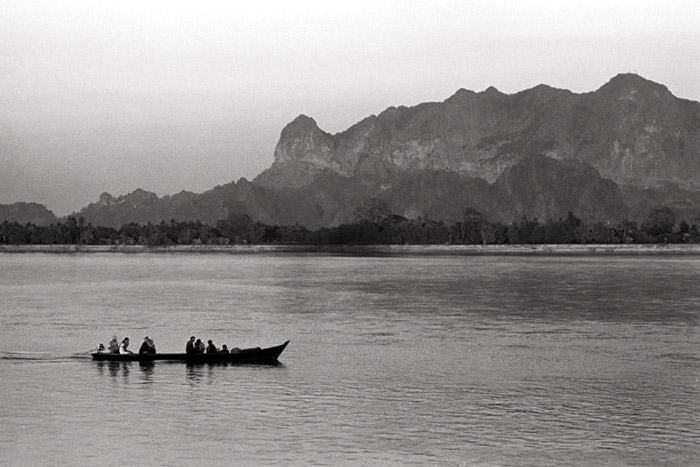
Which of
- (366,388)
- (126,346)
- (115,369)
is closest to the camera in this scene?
(366,388)

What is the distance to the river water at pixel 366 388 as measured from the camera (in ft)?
109

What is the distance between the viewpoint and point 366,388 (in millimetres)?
45531

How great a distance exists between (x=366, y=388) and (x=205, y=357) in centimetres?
1113

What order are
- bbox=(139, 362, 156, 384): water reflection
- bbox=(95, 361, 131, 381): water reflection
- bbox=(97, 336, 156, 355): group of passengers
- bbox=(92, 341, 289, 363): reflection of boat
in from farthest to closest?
bbox=(97, 336, 156, 355): group of passengers, bbox=(92, 341, 289, 363): reflection of boat, bbox=(95, 361, 131, 381): water reflection, bbox=(139, 362, 156, 384): water reflection

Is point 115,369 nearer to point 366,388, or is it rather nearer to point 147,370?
point 147,370

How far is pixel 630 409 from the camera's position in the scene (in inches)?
1585

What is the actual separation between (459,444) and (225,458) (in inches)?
343

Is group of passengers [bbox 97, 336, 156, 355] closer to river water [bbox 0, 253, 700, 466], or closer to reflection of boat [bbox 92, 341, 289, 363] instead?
reflection of boat [bbox 92, 341, 289, 363]

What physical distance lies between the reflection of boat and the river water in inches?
25.0

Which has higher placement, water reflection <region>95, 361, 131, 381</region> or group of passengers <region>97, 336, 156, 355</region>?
group of passengers <region>97, 336, 156, 355</region>

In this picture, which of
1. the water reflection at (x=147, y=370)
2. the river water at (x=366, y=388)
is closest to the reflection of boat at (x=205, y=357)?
the water reflection at (x=147, y=370)

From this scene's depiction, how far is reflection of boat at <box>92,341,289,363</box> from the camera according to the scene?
2045 inches

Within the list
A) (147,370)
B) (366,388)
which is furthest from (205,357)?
(366,388)

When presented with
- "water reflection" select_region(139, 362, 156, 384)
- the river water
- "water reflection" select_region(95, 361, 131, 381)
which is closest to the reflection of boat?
"water reflection" select_region(95, 361, 131, 381)
